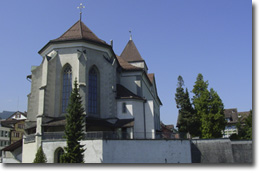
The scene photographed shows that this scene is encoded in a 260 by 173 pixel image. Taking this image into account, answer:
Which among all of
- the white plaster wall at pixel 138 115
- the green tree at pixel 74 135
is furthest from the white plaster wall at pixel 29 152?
the white plaster wall at pixel 138 115

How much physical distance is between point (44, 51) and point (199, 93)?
22.5 meters

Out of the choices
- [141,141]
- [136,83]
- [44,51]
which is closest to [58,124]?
[141,141]

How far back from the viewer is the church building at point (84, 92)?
28.5 metres

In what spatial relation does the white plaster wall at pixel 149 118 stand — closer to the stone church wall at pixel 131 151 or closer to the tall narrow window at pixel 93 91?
the stone church wall at pixel 131 151

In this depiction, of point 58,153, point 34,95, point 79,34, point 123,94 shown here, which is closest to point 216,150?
point 123,94

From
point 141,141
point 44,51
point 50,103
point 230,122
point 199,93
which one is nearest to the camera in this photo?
point 141,141

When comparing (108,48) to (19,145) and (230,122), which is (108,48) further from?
(230,122)

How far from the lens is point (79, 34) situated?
31875 mm

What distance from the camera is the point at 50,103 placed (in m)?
29.1

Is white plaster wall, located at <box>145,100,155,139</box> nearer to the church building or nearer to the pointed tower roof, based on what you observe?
the church building

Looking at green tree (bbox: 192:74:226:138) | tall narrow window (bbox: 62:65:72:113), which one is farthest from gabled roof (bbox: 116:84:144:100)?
green tree (bbox: 192:74:226:138)

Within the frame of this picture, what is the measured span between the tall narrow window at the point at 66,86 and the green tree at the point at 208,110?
18.7 metres

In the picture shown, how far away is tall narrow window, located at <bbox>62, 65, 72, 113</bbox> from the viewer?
97.1ft

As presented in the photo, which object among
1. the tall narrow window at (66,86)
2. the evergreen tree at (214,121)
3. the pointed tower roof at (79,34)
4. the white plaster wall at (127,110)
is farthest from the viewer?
the evergreen tree at (214,121)
